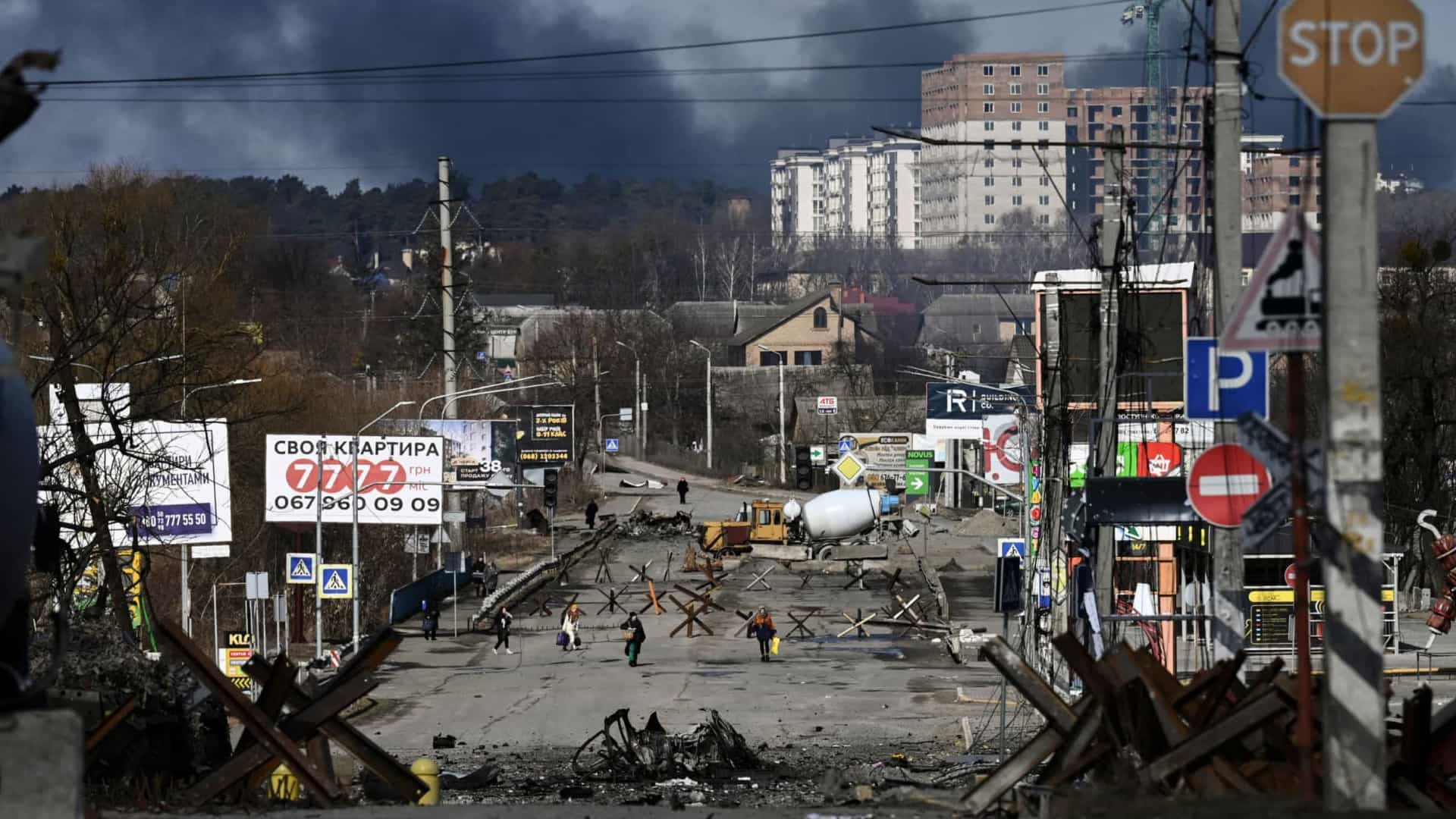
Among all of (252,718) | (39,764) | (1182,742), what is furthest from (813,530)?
(39,764)

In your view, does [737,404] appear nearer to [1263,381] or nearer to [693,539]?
[693,539]

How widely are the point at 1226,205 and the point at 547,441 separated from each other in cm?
6956

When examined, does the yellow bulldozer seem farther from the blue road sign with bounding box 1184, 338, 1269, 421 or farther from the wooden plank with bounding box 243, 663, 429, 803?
the wooden plank with bounding box 243, 663, 429, 803

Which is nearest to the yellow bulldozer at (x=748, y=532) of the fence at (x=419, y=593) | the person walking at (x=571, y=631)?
the fence at (x=419, y=593)

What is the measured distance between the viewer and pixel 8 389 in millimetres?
8758

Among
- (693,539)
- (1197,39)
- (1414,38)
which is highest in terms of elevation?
(1197,39)

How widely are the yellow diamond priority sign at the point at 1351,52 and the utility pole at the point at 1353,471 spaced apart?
0.43 feet

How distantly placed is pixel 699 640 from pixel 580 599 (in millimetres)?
10999

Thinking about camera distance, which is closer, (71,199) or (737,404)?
(71,199)

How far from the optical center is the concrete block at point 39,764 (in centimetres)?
890

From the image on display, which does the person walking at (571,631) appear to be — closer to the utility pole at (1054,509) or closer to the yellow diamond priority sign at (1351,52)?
the utility pole at (1054,509)

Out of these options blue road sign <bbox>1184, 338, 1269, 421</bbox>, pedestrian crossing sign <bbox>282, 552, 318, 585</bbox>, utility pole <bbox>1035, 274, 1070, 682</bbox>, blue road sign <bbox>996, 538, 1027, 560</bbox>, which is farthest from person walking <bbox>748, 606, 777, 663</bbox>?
blue road sign <bbox>1184, 338, 1269, 421</bbox>

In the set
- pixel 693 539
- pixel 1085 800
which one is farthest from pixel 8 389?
pixel 693 539

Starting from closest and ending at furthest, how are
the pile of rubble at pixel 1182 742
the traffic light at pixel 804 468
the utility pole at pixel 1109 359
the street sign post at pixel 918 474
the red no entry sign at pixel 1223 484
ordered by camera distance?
the pile of rubble at pixel 1182 742 → the red no entry sign at pixel 1223 484 → the utility pole at pixel 1109 359 → the street sign post at pixel 918 474 → the traffic light at pixel 804 468
